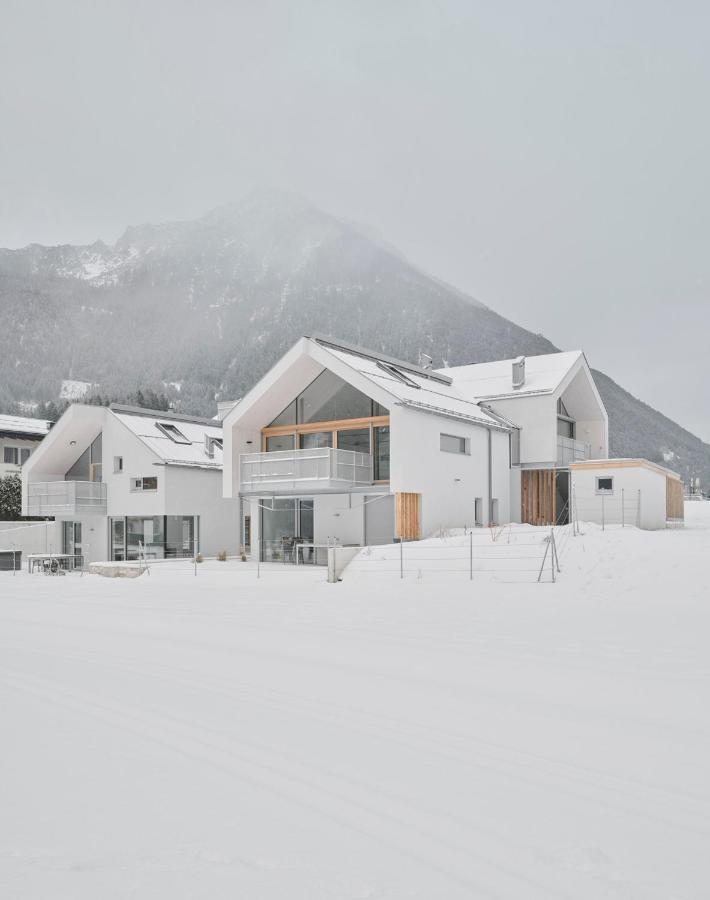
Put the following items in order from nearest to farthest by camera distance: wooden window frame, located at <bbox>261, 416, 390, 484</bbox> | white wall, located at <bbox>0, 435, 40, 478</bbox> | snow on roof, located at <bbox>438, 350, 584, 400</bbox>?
wooden window frame, located at <bbox>261, 416, 390, 484</bbox> < snow on roof, located at <bbox>438, 350, 584, 400</bbox> < white wall, located at <bbox>0, 435, 40, 478</bbox>

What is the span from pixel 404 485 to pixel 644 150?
65.7m

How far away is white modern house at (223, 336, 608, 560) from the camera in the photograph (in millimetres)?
21875

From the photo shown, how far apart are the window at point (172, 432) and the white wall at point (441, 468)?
11646 mm

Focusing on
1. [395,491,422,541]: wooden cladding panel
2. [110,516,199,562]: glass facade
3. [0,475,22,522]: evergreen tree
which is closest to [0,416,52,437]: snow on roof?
[0,475,22,522]: evergreen tree

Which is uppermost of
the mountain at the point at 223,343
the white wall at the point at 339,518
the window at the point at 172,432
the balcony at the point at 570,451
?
the mountain at the point at 223,343

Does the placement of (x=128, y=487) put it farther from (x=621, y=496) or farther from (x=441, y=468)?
(x=621, y=496)

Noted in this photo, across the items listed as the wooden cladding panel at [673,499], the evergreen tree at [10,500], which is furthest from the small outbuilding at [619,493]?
the evergreen tree at [10,500]

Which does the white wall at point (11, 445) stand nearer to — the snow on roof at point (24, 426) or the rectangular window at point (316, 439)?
the snow on roof at point (24, 426)

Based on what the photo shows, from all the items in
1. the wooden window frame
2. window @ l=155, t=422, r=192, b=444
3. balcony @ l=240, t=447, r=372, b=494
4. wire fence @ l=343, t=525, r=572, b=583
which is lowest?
wire fence @ l=343, t=525, r=572, b=583

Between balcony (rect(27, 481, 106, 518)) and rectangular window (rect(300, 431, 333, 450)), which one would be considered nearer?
rectangular window (rect(300, 431, 333, 450))

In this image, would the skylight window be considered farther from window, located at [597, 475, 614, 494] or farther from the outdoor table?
the outdoor table

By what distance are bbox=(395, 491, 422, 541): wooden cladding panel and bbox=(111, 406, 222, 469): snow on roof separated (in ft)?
33.1

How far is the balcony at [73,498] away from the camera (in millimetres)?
28453

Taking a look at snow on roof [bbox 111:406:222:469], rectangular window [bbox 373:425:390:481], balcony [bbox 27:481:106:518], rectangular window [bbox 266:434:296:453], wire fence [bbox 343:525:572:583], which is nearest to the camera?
wire fence [bbox 343:525:572:583]
